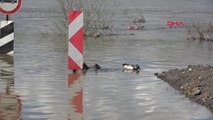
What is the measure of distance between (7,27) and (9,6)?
1200 millimetres

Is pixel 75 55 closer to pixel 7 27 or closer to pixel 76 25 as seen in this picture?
pixel 76 25

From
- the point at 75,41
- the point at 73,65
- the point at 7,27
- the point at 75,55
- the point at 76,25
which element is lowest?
the point at 73,65

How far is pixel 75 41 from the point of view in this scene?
12.1 meters

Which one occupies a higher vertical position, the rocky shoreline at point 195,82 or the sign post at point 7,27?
the sign post at point 7,27

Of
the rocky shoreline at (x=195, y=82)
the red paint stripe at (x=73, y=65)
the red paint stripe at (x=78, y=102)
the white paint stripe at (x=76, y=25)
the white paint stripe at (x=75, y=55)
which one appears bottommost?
the red paint stripe at (x=78, y=102)

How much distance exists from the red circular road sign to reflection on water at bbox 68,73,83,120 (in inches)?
90.2

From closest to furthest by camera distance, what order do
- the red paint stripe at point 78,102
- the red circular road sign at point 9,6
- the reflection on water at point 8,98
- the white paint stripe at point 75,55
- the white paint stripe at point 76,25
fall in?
1. the reflection on water at point 8,98
2. the red paint stripe at point 78,102
3. the white paint stripe at point 76,25
4. the white paint stripe at point 75,55
5. the red circular road sign at point 9,6

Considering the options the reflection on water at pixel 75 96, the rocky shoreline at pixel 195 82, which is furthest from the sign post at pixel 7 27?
the rocky shoreline at pixel 195 82

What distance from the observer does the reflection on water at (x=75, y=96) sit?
7.70 metres

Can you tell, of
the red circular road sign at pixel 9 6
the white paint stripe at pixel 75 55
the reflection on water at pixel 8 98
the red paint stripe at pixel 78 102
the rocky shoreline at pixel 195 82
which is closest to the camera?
the reflection on water at pixel 8 98

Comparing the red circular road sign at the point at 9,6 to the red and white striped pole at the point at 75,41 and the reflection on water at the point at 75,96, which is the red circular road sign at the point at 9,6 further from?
the reflection on water at the point at 75,96

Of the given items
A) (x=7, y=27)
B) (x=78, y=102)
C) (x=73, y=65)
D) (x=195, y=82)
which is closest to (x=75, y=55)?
(x=73, y=65)

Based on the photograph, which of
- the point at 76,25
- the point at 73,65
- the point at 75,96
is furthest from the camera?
the point at 73,65

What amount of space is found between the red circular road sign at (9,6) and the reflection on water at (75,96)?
229 cm
